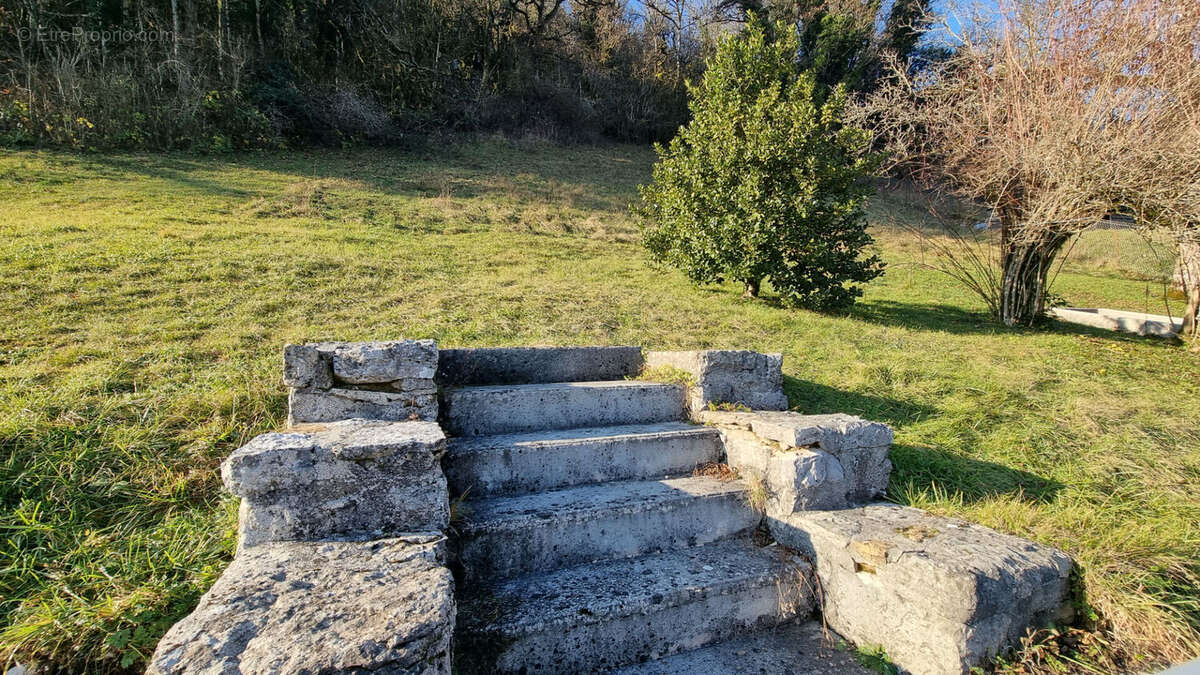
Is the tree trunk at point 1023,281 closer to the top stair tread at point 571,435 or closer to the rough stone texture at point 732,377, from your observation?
the rough stone texture at point 732,377

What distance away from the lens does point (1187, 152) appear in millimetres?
4988

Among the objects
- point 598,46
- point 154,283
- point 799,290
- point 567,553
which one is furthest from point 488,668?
point 598,46

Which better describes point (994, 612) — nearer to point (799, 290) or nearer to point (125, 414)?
point (125, 414)

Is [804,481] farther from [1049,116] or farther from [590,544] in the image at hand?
[1049,116]

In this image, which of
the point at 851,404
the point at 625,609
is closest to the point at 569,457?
the point at 625,609

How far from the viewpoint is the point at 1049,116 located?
591 cm

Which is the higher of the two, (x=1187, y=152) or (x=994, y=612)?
(x=1187, y=152)

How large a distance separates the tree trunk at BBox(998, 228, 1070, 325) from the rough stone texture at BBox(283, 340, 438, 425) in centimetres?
806

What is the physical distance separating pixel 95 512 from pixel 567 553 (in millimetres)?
2315

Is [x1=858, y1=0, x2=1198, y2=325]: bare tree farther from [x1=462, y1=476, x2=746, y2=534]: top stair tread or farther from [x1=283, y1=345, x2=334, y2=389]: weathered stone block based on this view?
[x1=283, y1=345, x2=334, y2=389]: weathered stone block

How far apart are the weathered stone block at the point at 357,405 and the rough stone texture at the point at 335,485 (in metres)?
0.59

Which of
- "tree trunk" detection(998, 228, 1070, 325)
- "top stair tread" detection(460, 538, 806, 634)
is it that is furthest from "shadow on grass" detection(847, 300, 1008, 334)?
"top stair tread" detection(460, 538, 806, 634)

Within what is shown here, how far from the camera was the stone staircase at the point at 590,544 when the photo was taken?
2154 mm

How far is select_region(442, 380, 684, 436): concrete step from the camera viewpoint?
3230 mm
